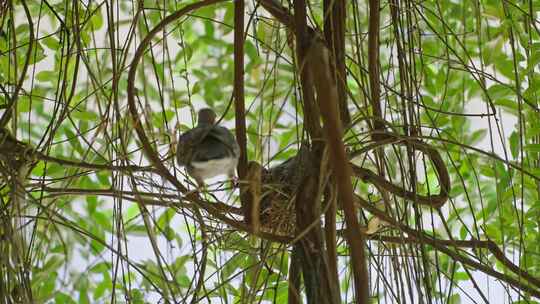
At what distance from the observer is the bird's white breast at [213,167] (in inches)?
35.3

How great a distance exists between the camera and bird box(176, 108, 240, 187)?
2.91 ft

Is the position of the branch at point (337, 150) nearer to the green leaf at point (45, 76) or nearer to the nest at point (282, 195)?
the nest at point (282, 195)

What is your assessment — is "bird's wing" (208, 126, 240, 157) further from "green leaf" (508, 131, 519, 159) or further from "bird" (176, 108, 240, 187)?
"green leaf" (508, 131, 519, 159)

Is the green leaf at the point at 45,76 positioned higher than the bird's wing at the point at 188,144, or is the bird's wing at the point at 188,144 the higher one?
the green leaf at the point at 45,76

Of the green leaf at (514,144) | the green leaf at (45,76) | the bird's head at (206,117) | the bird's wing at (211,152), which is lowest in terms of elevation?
the bird's wing at (211,152)

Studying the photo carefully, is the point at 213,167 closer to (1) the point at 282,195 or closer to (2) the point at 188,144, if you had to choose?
(2) the point at 188,144

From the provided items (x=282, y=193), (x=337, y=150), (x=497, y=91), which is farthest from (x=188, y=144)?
(x=497, y=91)

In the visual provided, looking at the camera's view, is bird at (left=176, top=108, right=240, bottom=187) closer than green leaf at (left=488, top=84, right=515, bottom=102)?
Yes

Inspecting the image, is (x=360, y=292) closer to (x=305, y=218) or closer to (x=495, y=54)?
(x=305, y=218)

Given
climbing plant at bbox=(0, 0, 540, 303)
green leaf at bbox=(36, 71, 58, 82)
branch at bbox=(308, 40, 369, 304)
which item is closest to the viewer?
branch at bbox=(308, 40, 369, 304)

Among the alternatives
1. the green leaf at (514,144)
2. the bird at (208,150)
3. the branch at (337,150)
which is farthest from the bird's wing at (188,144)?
the green leaf at (514,144)

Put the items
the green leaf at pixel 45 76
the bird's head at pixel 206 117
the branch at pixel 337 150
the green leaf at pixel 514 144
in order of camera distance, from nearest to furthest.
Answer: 1. the branch at pixel 337 150
2. the bird's head at pixel 206 117
3. the green leaf at pixel 514 144
4. the green leaf at pixel 45 76

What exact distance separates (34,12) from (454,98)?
3.48ft

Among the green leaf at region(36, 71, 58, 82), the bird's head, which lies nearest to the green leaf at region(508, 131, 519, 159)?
the bird's head
